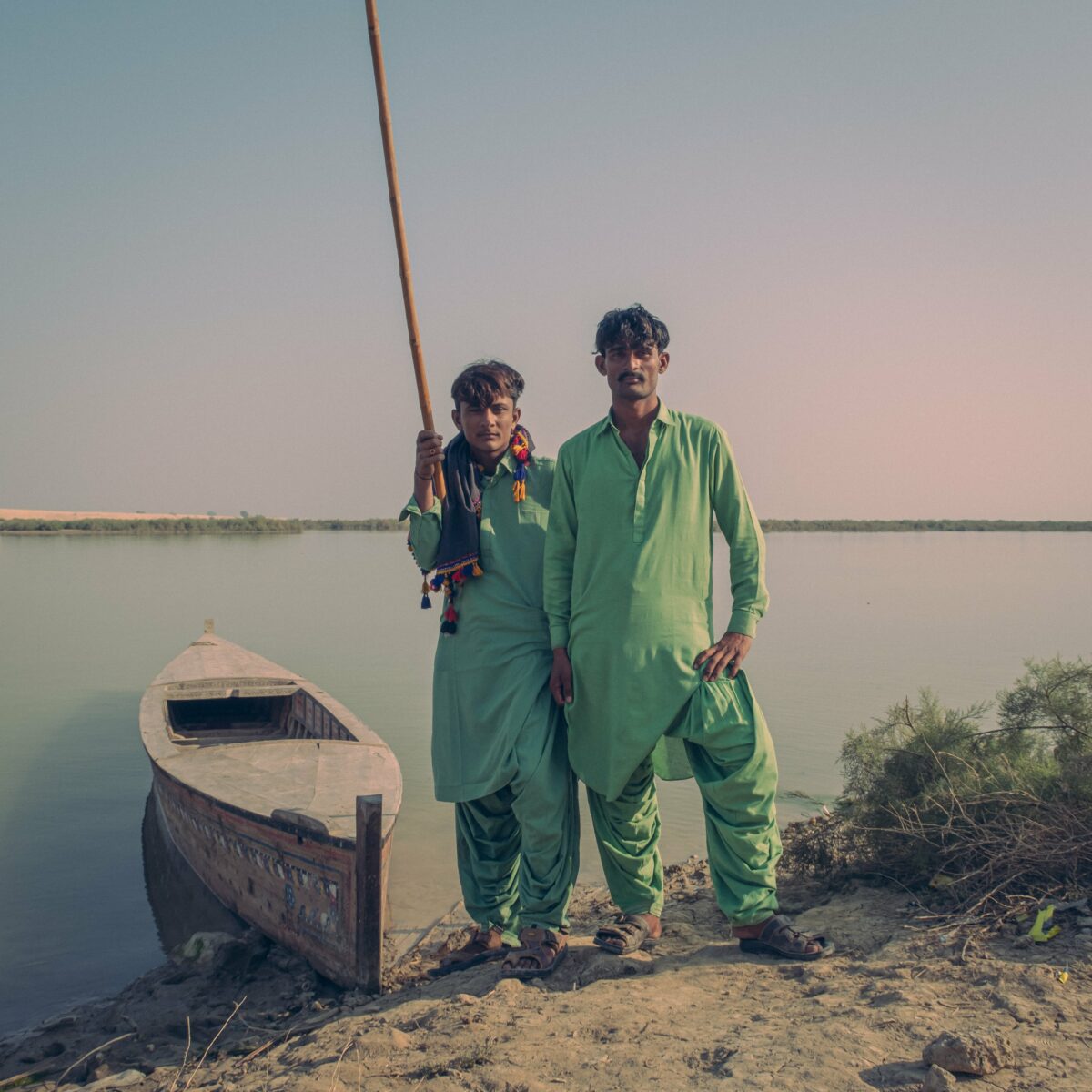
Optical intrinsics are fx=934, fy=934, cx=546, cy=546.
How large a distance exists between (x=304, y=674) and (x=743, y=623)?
33.0ft

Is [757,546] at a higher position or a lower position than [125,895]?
higher

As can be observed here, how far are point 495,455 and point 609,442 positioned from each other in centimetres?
42

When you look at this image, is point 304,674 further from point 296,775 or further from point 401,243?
point 401,243

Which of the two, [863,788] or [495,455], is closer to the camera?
[495,455]

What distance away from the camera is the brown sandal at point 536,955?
2.83m

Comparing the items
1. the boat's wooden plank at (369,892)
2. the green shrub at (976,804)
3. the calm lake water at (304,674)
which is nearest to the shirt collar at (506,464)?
the boat's wooden plank at (369,892)

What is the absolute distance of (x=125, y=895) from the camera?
18.6 feet

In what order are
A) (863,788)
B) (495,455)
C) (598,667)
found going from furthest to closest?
1. (863,788)
2. (495,455)
3. (598,667)

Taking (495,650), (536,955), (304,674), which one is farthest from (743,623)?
(304,674)

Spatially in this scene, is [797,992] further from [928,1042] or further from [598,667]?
[598,667]

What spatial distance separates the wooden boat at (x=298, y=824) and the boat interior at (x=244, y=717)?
64 millimetres

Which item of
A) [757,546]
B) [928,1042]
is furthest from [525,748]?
[928,1042]

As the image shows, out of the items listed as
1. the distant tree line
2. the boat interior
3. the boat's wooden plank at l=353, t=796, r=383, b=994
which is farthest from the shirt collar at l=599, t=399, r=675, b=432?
the distant tree line

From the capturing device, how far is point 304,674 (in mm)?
12062
